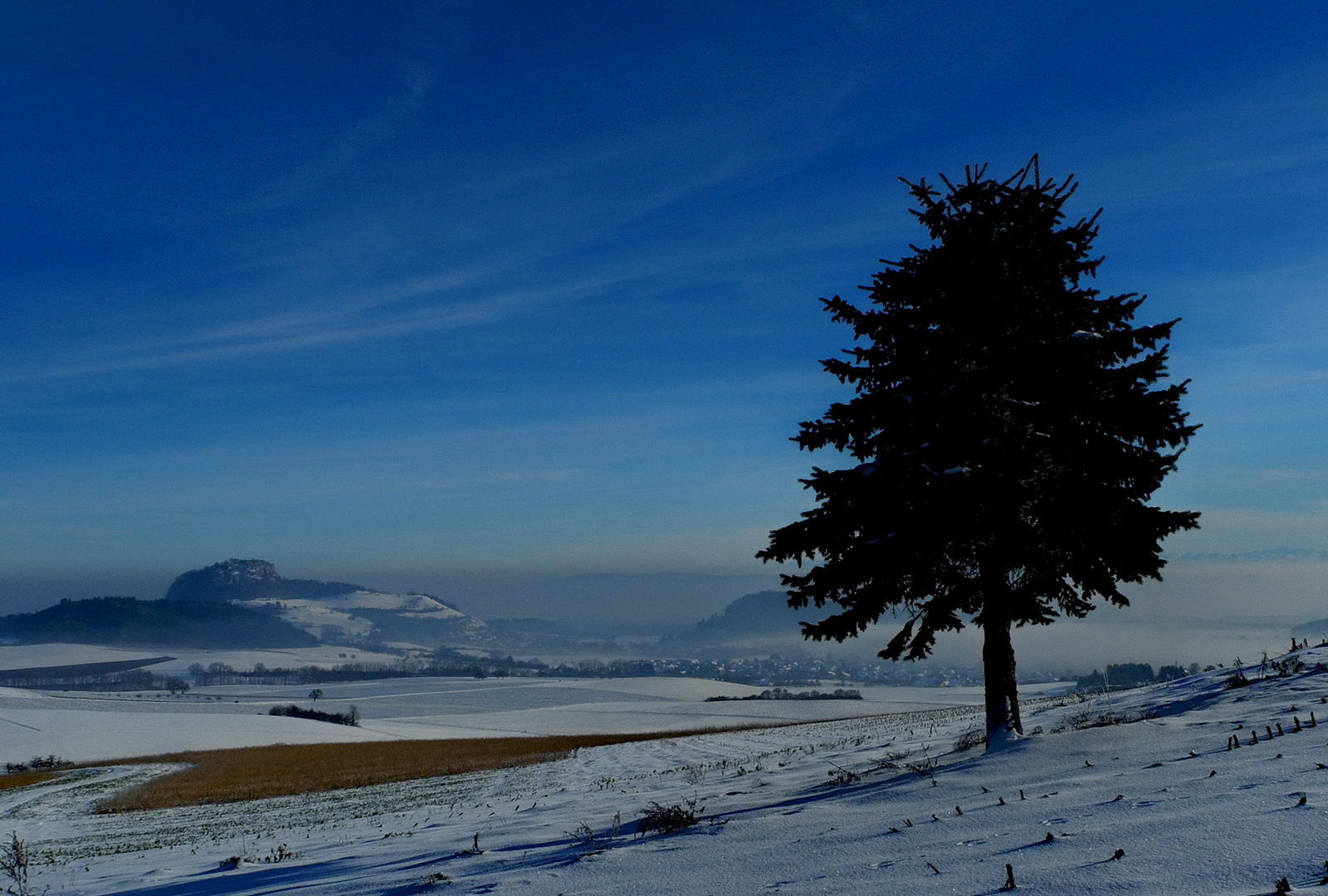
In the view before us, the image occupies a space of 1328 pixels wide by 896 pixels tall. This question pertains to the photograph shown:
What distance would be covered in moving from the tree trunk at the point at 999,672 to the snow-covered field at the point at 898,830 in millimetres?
884

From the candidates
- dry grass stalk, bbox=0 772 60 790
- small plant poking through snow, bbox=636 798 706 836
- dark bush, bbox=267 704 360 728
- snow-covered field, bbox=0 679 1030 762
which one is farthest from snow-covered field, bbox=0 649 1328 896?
dark bush, bbox=267 704 360 728

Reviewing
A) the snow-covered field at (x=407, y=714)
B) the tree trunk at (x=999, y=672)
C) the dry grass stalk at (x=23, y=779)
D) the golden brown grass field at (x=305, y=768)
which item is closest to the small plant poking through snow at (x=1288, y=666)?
the tree trunk at (x=999, y=672)

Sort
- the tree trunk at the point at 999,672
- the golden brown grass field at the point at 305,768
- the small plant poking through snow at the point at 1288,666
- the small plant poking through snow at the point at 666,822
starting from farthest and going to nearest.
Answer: the golden brown grass field at the point at 305,768
the small plant poking through snow at the point at 1288,666
the tree trunk at the point at 999,672
the small plant poking through snow at the point at 666,822

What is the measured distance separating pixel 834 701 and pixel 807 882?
107 metres

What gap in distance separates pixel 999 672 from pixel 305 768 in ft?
138

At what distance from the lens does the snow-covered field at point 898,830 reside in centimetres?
489

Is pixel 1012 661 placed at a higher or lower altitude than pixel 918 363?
lower

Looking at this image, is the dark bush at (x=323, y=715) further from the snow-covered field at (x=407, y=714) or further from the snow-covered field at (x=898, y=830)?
the snow-covered field at (x=898, y=830)

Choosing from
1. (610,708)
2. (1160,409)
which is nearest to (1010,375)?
(1160,409)

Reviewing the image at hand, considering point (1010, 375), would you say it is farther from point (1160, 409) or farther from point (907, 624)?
point (907, 624)

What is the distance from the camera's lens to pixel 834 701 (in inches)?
4149

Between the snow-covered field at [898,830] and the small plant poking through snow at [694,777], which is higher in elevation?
the snow-covered field at [898,830]

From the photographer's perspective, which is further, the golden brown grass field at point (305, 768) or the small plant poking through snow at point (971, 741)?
the golden brown grass field at point (305, 768)

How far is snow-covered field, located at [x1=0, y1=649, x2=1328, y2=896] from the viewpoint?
4.89 m
